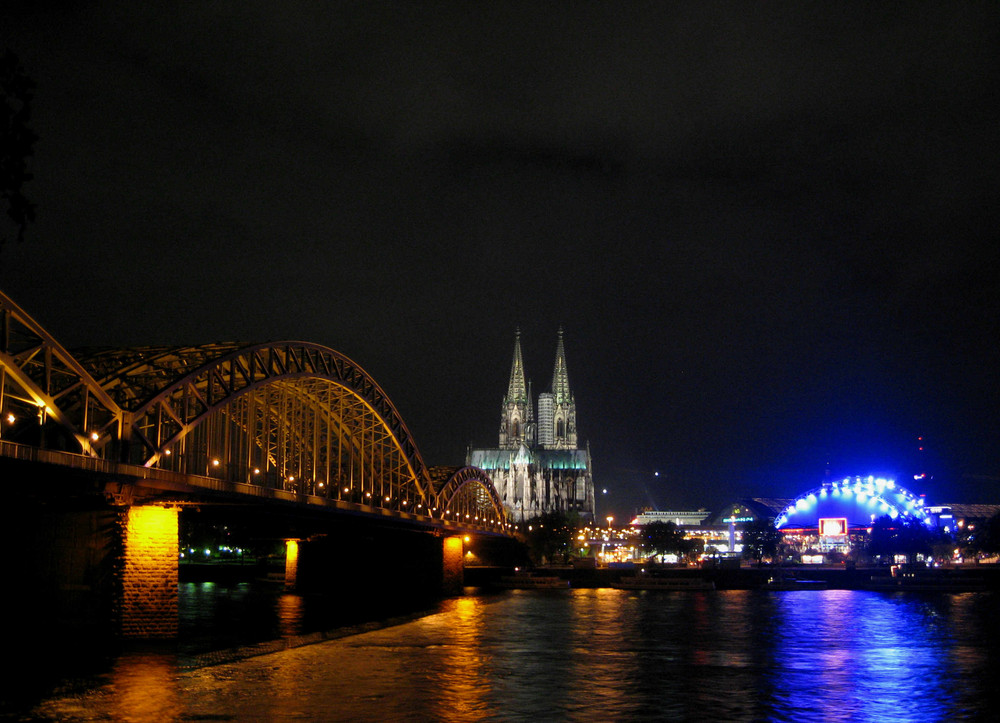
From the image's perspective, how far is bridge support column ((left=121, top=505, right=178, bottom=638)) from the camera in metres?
49.7

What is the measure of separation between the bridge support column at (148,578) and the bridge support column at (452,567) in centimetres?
6117

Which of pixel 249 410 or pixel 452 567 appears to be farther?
pixel 452 567

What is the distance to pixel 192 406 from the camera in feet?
230

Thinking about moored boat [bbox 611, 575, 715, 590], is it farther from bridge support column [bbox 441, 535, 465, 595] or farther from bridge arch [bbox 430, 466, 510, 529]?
bridge support column [bbox 441, 535, 465, 595]

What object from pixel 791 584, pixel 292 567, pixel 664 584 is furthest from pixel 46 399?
pixel 791 584

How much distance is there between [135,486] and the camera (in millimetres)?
50062

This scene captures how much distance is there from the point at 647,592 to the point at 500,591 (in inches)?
689

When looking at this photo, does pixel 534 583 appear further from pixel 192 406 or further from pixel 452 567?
pixel 192 406

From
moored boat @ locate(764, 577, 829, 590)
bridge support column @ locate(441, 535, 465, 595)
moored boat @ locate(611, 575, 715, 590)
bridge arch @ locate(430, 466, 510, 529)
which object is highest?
bridge arch @ locate(430, 466, 510, 529)

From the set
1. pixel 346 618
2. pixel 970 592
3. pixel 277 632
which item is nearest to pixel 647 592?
pixel 970 592

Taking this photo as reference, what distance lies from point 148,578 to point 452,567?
6953 centimetres

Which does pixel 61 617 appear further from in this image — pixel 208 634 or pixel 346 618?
pixel 346 618

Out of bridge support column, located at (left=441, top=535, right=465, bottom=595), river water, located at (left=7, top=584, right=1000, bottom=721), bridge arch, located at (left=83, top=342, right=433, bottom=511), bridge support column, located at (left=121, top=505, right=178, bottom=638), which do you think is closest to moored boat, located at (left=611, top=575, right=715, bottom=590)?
bridge support column, located at (left=441, top=535, right=465, bottom=595)

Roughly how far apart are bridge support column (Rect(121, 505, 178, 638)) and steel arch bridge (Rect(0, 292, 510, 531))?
3.19 metres
